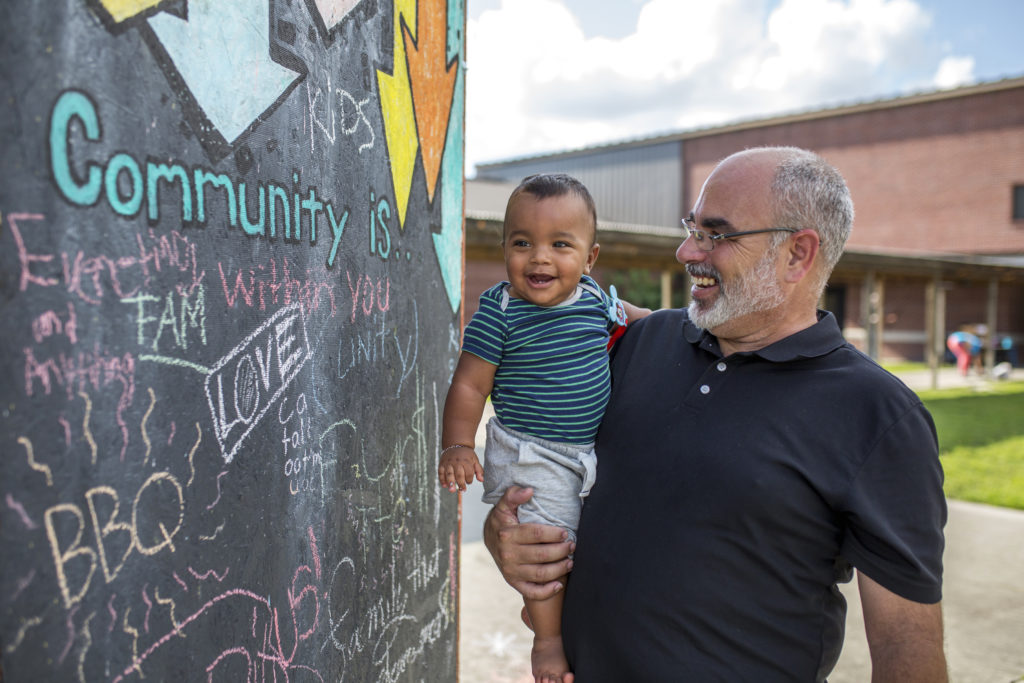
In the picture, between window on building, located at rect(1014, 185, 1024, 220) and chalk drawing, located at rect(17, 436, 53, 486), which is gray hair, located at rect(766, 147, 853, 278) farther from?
window on building, located at rect(1014, 185, 1024, 220)

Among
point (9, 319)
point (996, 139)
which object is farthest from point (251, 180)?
point (996, 139)

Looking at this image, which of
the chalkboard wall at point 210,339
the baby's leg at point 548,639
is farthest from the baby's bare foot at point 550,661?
the chalkboard wall at point 210,339

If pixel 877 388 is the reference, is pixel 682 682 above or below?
below

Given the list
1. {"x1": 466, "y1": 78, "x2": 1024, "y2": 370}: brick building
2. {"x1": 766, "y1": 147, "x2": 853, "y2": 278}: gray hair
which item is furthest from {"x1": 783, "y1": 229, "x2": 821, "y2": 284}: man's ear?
{"x1": 466, "y1": 78, "x2": 1024, "y2": 370}: brick building

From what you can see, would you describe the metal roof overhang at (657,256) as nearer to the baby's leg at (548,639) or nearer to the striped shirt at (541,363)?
the striped shirt at (541,363)

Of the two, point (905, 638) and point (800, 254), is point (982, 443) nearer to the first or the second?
point (800, 254)

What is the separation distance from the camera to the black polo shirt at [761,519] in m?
1.78

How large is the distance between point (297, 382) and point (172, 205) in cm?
56

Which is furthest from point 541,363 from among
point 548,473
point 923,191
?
point 923,191

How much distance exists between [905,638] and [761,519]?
40cm

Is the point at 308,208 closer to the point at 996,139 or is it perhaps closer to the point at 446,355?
the point at 446,355

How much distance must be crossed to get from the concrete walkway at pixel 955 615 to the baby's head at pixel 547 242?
7.50 feet

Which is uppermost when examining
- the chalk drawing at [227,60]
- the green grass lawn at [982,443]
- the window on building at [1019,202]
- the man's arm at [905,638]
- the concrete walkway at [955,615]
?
the window on building at [1019,202]

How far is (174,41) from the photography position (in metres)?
1.50
